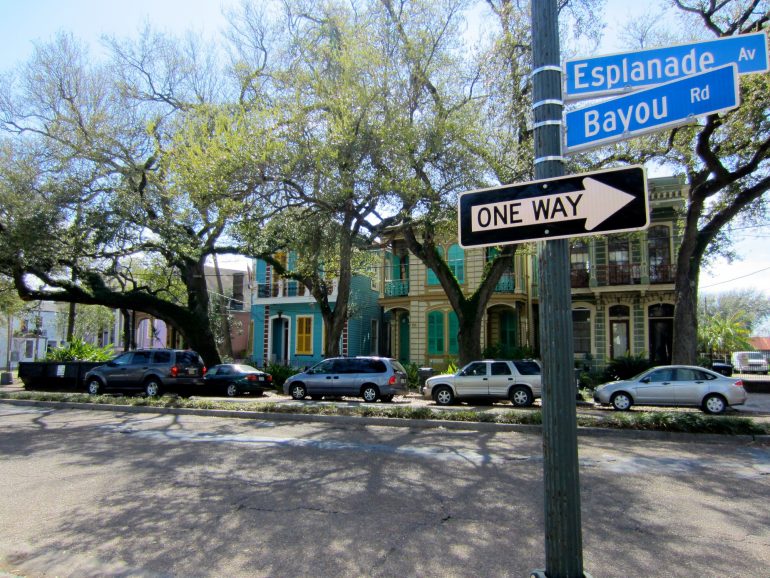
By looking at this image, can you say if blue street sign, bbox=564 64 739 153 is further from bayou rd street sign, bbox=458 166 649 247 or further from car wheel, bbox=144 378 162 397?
car wheel, bbox=144 378 162 397

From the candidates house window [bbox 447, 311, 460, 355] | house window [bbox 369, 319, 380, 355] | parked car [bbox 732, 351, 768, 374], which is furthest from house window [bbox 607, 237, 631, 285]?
house window [bbox 369, 319, 380, 355]

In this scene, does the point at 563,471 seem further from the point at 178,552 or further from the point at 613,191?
the point at 178,552

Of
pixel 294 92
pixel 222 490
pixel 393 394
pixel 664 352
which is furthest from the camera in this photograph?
pixel 664 352

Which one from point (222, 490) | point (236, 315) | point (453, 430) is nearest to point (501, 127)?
point (453, 430)

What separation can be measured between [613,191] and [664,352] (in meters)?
28.3

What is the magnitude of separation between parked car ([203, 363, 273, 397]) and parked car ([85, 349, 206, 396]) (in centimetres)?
76

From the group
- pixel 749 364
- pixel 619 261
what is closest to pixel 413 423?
pixel 619 261

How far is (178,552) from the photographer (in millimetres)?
5113

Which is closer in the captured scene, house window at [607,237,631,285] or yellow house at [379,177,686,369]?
yellow house at [379,177,686,369]

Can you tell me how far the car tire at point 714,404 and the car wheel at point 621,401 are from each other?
1883 mm

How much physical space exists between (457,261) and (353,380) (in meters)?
12.2

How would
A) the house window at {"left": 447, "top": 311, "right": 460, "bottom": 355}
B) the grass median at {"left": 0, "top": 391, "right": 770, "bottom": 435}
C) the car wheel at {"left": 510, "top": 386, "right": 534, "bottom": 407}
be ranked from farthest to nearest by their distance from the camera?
the house window at {"left": 447, "top": 311, "right": 460, "bottom": 355} → the car wheel at {"left": 510, "top": 386, "right": 534, "bottom": 407} → the grass median at {"left": 0, "top": 391, "right": 770, "bottom": 435}

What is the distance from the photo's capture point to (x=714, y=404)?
15.0 meters

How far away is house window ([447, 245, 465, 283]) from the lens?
2944 cm
